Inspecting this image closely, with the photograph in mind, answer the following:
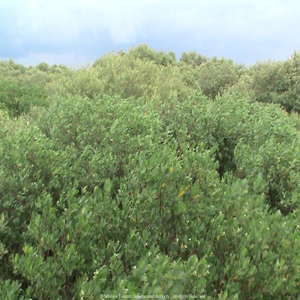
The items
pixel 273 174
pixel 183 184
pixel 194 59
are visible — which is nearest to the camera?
pixel 183 184

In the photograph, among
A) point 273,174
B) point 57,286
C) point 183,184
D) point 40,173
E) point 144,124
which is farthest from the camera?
point 144,124

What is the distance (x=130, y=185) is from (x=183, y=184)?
1067mm

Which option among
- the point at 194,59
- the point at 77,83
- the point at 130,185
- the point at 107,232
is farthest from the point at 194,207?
the point at 194,59

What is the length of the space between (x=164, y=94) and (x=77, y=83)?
7774 mm

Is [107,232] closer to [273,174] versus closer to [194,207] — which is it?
[194,207]

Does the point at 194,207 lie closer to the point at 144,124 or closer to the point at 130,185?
the point at 130,185

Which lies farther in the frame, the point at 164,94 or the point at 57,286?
the point at 164,94

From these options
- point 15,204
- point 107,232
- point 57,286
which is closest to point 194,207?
point 107,232

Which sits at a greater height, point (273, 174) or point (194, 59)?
point (194, 59)

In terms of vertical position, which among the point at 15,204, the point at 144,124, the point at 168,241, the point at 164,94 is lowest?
the point at 168,241

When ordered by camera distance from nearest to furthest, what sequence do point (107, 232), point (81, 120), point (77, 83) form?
point (107, 232) < point (81, 120) < point (77, 83)

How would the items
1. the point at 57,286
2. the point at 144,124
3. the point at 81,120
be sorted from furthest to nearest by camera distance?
the point at 81,120
the point at 144,124
the point at 57,286

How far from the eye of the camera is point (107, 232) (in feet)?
19.1

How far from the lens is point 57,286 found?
514cm
